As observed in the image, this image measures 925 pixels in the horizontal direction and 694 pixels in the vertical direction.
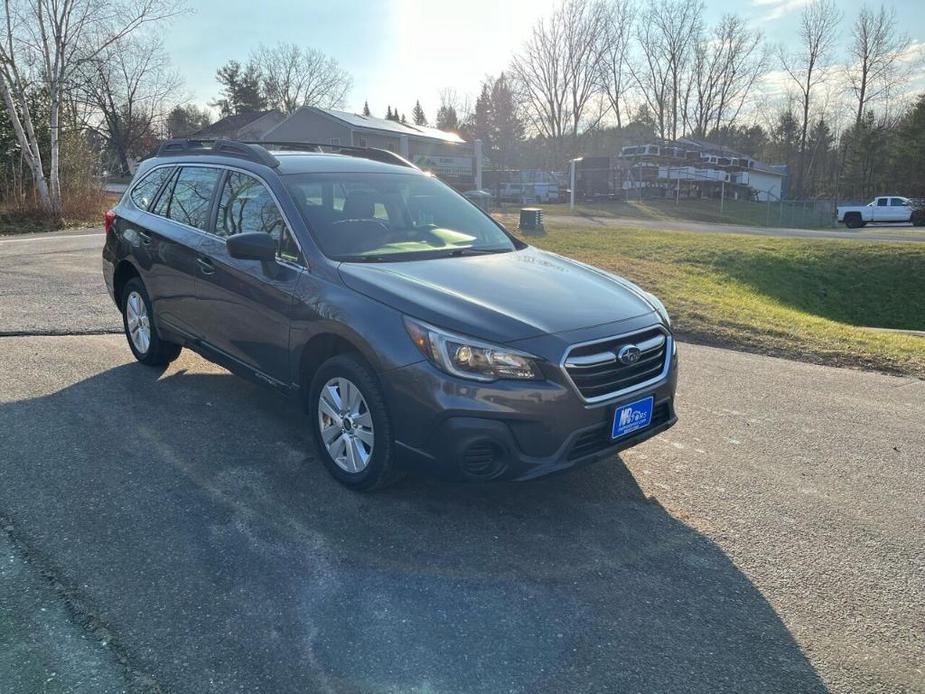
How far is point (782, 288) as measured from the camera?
14.2 m

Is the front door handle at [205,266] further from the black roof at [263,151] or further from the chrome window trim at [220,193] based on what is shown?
the black roof at [263,151]

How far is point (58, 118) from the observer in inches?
869

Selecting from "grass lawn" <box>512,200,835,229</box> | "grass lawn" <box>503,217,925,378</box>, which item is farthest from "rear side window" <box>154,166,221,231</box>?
"grass lawn" <box>512,200,835,229</box>

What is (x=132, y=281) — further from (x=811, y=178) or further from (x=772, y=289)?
(x=811, y=178)

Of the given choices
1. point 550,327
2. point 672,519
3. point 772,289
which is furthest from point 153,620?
point 772,289

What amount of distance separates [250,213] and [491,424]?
7.79 feet

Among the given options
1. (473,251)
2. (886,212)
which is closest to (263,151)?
(473,251)

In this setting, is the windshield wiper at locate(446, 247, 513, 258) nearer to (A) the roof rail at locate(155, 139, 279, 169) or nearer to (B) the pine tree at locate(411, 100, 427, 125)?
(A) the roof rail at locate(155, 139, 279, 169)

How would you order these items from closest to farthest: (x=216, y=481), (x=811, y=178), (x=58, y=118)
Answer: (x=216, y=481) < (x=58, y=118) < (x=811, y=178)

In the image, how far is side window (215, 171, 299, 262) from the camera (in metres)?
4.21

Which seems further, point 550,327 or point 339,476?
point 339,476

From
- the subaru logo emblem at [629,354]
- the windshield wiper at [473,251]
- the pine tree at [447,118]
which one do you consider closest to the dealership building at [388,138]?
the windshield wiper at [473,251]

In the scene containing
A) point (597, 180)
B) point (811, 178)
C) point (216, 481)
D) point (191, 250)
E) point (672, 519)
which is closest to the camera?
point (672, 519)

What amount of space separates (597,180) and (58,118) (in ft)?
124
